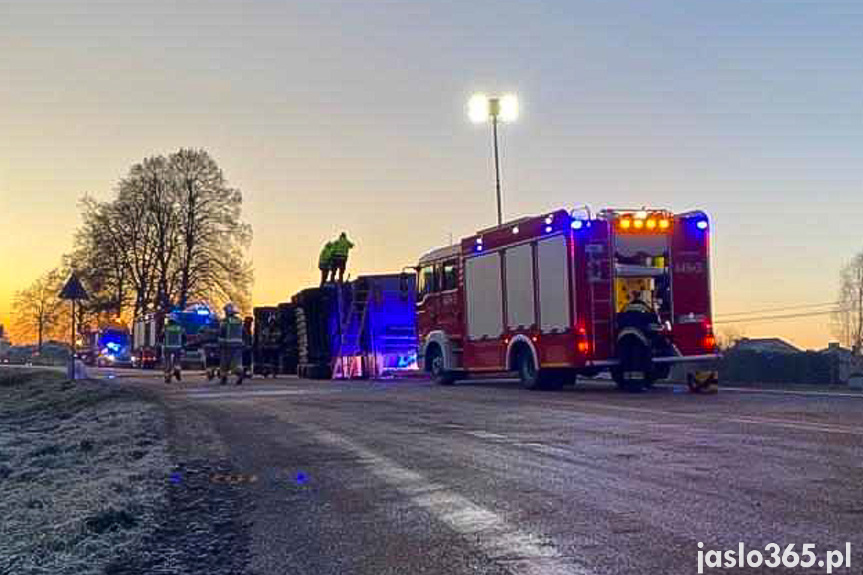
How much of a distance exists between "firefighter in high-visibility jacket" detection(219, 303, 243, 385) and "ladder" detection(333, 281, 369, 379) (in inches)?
117

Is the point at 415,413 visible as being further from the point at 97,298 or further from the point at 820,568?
the point at 97,298

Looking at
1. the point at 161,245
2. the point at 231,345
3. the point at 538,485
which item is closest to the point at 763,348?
the point at 231,345

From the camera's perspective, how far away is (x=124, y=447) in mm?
10922

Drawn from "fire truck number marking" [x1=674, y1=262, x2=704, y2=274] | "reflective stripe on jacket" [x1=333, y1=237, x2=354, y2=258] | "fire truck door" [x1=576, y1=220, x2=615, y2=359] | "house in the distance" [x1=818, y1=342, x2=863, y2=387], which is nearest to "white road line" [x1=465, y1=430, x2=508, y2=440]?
"fire truck door" [x1=576, y1=220, x2=615, y2=359]

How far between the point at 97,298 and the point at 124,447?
A: 4876 centimetres

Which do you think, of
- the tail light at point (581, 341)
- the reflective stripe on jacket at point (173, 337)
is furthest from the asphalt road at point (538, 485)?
the reflective stripe on jacket at point (173, 337)

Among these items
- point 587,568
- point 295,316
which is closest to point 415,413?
point 587,568

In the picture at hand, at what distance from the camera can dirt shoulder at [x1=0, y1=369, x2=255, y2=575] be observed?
560 cm

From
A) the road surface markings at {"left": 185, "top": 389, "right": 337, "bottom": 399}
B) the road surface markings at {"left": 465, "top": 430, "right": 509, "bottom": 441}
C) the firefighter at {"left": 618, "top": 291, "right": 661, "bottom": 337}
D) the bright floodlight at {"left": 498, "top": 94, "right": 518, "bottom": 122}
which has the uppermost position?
the bright floodlight at {"left": 498, "top": 94, "right": 518, "bottom": 122}

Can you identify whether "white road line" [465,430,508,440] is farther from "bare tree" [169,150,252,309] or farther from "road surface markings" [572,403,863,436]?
"bare tree" [169,150,252,309]

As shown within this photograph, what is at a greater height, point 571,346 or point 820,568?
point 571,346

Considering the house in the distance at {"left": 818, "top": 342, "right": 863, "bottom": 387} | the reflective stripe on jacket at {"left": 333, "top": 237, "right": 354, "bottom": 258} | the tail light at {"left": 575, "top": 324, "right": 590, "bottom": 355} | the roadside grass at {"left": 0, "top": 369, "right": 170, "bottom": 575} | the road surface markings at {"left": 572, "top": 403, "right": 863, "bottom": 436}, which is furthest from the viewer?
the reflective stripe on jacket at {"left": 333, "top": 237, "right": 354, "bottom": 258}

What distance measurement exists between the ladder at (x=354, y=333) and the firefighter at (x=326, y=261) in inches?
74.2

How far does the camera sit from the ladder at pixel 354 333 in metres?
27.8
